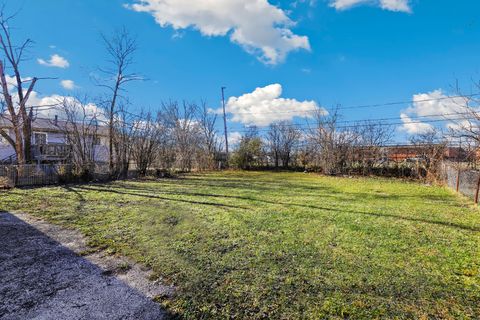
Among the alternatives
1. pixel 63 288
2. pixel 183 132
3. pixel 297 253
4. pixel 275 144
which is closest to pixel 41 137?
pixel 183 132

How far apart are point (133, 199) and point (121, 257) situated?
13.4 ft

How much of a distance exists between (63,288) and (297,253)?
7.64 ft

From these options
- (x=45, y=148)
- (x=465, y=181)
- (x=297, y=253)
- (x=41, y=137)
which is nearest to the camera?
(x=297, y=253)

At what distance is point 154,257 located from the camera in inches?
118

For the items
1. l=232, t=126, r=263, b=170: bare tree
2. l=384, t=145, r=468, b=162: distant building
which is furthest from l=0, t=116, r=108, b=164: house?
l=384, t=145, r=468, b=162: distant building

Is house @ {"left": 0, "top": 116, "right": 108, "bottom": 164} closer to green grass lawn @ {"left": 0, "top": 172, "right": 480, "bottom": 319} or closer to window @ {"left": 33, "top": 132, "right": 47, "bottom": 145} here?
window @ {"left": 33, "top": 132, "right": 47, "bottom": 145}

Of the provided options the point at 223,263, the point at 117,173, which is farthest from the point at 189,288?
the point at 117,173

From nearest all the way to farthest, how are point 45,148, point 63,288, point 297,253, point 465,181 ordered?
point 63,288 → point 297,253 → point 465,181 → point 45,148

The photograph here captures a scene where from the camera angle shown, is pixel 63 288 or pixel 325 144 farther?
pixel 325 144

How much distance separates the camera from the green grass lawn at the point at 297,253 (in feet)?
6.84

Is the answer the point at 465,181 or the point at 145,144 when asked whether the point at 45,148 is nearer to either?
the point at 145,144

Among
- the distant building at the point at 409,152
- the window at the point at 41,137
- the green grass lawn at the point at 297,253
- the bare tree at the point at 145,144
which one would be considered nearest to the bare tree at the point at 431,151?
the distant building at the point at 409,152

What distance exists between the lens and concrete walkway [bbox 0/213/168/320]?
1.96m

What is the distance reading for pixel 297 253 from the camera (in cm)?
314
